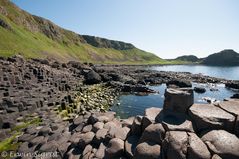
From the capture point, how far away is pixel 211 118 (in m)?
7.63

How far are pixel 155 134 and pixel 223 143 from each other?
2.49 meters

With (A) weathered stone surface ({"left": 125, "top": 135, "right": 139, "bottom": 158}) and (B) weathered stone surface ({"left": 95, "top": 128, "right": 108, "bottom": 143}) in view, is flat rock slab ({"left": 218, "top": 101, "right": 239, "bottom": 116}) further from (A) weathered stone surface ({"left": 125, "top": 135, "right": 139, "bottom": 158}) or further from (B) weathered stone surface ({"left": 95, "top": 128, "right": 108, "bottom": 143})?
(B) weathered stone surface ({"left": 95, "top": 128, "right": 108, "bottom": 143})

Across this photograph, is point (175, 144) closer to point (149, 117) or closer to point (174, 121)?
point (174, 121)

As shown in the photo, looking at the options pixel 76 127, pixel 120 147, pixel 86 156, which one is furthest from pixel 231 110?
pixel 76 127

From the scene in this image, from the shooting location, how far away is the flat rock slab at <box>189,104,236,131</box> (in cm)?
736

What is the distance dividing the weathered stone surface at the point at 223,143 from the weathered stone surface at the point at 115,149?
11.7 feet

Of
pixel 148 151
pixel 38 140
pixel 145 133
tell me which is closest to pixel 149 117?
pixel 145 133

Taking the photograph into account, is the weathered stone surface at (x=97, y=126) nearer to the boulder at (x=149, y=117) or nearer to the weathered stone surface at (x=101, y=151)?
the weathered stone surface at (x=101, y=151)

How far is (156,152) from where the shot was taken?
22.7ft

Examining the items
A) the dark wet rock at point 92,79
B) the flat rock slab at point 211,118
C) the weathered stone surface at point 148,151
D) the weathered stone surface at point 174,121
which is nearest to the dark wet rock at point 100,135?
the weathered stone surface at point 148,151

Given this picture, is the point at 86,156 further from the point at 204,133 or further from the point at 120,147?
the point at 204,133

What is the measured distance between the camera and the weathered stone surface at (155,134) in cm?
746

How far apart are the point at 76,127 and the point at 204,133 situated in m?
8.84

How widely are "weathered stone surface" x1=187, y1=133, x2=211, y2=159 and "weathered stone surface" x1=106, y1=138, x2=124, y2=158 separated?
3.08 metres
